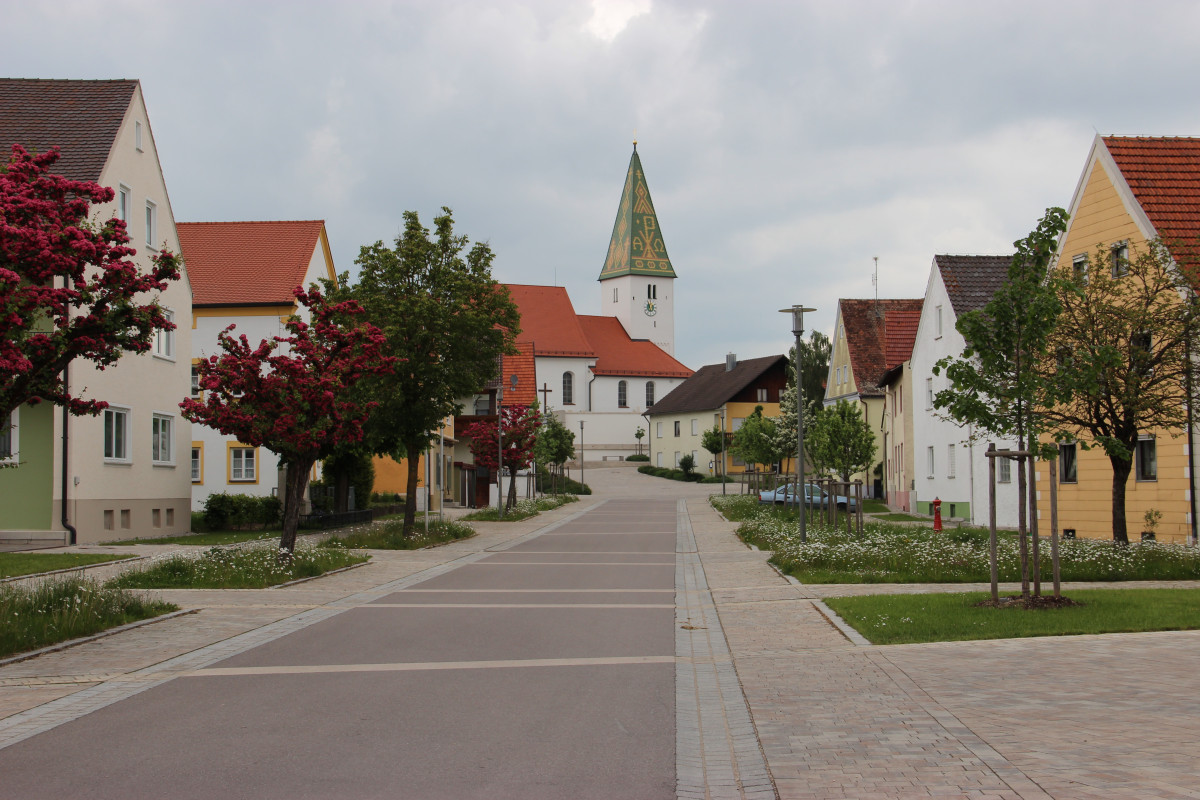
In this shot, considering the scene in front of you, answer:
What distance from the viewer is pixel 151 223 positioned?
3008cm

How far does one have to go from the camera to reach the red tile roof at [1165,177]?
25250mm

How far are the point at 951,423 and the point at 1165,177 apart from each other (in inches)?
455

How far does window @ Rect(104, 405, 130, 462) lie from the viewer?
27.0 metres

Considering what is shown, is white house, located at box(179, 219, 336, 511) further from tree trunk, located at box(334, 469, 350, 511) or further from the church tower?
the church tower

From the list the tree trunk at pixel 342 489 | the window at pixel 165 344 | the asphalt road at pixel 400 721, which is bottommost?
the asphalt road at pixel 400 721

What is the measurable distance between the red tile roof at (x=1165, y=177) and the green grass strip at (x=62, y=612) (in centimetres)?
2155

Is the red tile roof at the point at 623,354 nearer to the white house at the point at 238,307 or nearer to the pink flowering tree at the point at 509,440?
the pink flowering tree at the point at 509,440

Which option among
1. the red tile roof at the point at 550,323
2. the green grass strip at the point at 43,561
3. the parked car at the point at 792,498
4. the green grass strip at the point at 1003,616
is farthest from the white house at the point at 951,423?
the red tile roof at the point at 550,323

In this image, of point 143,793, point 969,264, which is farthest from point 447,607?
point 969,264

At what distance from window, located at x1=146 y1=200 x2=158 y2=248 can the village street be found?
18.5 meters

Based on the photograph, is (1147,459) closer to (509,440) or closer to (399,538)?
(399,538)

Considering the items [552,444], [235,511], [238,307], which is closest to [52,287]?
[235,511]

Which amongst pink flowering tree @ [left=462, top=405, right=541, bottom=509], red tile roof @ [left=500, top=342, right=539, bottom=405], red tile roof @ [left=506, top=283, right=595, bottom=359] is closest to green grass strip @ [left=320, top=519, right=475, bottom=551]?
pink flowering tree @ [left=462, top=405, right=541, bottom=509]

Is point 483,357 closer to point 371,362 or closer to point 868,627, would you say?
point 371,362
